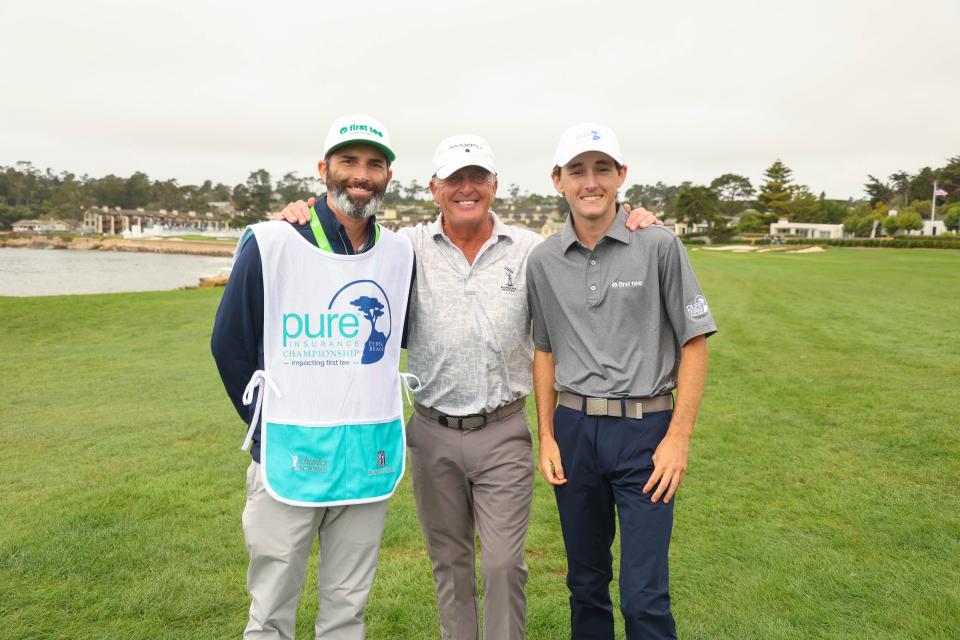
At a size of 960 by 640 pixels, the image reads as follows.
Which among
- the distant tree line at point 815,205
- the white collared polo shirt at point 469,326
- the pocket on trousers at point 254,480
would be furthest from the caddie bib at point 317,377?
the distant tree line at point 815,205

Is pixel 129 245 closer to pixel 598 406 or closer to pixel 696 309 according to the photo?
pixel 598 406

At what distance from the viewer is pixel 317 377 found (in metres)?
3.01

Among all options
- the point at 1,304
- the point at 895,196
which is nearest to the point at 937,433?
the point at 1,304

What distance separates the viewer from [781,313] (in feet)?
54.6

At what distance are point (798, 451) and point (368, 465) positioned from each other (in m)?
4.92

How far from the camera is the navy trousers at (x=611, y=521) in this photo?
9.61 feet

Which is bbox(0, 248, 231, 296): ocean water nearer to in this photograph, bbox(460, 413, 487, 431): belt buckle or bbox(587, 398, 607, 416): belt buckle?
bbox(460, 413, 487, 431): belt buckle

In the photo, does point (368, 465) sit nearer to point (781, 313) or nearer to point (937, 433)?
point (937, 433)

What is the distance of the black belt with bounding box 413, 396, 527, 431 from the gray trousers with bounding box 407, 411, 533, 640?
0.02 meters

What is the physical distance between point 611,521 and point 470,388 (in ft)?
2.91

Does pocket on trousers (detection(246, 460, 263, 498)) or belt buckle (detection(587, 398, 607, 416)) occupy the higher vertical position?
belt buckle (detection(587, 398, 607, 416))

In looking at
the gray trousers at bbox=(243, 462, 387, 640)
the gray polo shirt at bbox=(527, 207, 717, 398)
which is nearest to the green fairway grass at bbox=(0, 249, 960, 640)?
the gray trousers at bbox=(243, 462, 387, 640)

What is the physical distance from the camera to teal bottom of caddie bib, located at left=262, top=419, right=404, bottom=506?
→ 295cm

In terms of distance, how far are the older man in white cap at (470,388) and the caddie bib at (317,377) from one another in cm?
39
